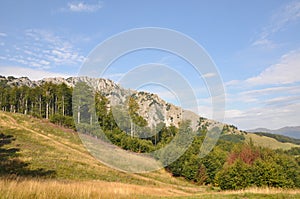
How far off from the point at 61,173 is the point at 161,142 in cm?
4475

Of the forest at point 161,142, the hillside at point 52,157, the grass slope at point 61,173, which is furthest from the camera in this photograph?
the forest at point 161,142

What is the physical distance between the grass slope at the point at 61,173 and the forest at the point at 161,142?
21.0ft

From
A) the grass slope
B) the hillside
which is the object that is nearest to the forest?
the grass slope

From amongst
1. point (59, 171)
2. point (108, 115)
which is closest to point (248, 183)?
point (59, 171)

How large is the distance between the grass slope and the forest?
21.0 feet

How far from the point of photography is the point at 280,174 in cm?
4047

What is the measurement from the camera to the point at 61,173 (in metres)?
30.3

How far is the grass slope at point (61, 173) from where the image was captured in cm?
1012

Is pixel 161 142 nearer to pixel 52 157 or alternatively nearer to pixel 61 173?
pixel 52 157

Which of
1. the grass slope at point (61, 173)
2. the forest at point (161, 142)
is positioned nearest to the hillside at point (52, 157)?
the grass slope at point (61, 173)

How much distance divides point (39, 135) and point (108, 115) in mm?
28231

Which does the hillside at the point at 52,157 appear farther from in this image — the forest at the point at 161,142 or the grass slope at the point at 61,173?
the forest at the point at 161,142

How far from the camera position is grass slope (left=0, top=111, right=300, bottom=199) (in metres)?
10.1

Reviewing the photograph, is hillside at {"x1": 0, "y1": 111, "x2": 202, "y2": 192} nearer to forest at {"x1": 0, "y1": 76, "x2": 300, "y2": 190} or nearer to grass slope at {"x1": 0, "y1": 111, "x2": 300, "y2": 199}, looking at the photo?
grass slope at {"x1": 0, "y1": 111, "x2": 300, "y2": 199}
